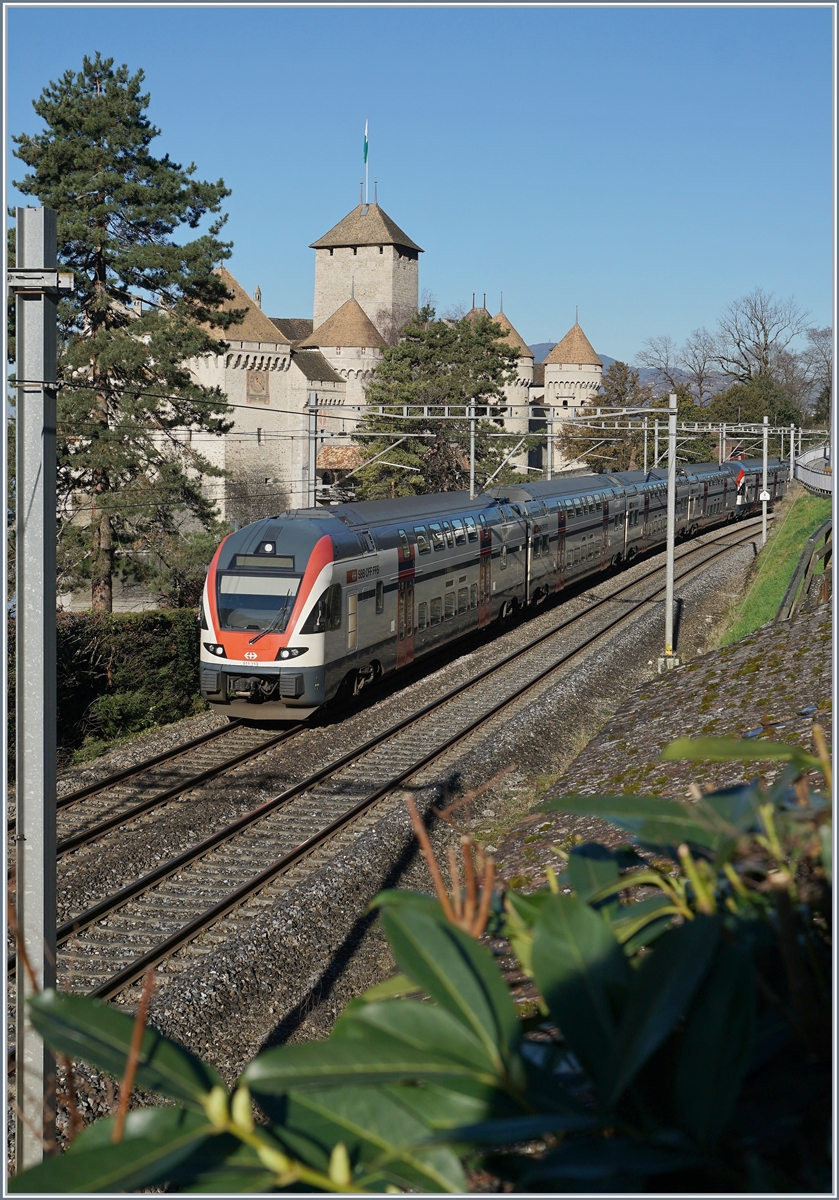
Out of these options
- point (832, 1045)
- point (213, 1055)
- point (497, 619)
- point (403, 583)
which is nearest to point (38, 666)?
point (213, 1055)

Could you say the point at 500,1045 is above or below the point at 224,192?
below

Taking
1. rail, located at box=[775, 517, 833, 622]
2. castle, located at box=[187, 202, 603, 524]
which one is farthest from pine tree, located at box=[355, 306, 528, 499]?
rail, located at box=[775, 517, 833, 622]

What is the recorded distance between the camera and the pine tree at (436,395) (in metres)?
53.3

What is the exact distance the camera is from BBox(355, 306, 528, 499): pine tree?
53.3m

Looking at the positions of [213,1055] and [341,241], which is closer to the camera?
[213,1055]

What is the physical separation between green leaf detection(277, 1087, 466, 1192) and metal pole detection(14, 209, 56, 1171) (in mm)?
5408

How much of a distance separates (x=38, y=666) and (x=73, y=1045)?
5.44m

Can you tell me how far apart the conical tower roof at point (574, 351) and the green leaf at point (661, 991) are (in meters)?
106

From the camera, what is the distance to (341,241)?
353ft

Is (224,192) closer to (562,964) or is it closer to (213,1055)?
(213,1055)

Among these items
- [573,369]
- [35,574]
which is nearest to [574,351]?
[573,369]

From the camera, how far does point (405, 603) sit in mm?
20469

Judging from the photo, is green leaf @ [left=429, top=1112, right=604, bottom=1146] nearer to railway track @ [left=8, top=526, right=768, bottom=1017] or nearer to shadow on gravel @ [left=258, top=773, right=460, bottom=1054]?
shadow on gravel @ [left=258, top=773, right=460, bottom=1054]

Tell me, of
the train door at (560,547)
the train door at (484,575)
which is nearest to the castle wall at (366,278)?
the train door at (560,547)
